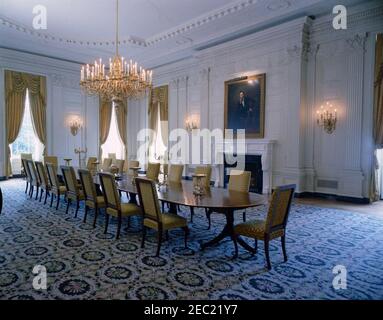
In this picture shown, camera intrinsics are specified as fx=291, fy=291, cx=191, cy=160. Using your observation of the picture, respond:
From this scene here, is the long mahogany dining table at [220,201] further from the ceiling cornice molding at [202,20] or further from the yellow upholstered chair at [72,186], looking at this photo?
the ceiling cornice molding at [202,20]

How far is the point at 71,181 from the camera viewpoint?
4.80 meters

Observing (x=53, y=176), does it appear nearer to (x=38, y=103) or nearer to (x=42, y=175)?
(x=42, y=175)

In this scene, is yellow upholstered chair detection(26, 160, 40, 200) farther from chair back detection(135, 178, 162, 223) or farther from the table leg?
the table leg

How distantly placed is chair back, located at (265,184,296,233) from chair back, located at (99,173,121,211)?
1924mm

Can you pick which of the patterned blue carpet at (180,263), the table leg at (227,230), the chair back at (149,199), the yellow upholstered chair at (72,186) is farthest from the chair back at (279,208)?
the yellow upholstered chair at (72,186)

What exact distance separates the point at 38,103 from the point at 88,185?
6522 mm

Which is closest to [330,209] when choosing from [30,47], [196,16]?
[196,16]

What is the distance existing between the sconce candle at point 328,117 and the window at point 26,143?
847 cm

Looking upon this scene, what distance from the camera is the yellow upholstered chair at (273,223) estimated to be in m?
2.82

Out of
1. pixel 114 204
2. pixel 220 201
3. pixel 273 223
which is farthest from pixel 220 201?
pixel 114 204

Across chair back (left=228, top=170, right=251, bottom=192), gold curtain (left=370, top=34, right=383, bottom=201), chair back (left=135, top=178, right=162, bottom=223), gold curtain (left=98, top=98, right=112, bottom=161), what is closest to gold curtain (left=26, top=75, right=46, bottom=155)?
gold curtain (left=98, top=98, right=112, bottom=161)

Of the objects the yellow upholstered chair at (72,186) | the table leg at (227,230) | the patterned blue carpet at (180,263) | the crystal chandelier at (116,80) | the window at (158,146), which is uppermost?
the crystal chandelier at (116,80)

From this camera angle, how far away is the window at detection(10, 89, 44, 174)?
30.4 feet
